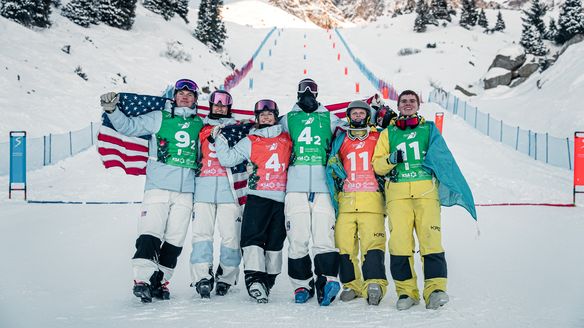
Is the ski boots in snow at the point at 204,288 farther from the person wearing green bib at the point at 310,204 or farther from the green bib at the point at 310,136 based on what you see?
the green bib at the point at 310,136

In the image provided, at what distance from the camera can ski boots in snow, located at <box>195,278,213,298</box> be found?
4.69 meters

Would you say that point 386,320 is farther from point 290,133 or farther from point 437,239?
point 290,133

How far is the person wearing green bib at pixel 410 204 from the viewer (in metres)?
4.45

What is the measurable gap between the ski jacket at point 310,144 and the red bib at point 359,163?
207 millimetres

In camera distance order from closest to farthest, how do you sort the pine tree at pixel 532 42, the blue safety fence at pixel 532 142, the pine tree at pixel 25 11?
1. the blue safety fence at pixel 532 142
2. the pine tree at pixel 25 11
3. the pine tree at pixel 532 42

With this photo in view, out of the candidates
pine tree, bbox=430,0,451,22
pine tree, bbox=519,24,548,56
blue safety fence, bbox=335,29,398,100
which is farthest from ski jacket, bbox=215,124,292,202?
pine tree, bbox=430,0,451,22

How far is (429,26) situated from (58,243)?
53.9 metres

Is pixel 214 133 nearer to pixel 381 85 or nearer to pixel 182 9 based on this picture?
pixel 381 85

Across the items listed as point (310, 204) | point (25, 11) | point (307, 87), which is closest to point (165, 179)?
point (310, 204)

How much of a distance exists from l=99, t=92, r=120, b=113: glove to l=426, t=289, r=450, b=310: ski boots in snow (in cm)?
363

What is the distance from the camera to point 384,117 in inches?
213

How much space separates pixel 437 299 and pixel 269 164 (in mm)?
2090

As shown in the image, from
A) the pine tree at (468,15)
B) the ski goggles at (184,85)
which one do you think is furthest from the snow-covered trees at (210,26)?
the ski goggles at (184,85)

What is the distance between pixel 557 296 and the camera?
4.54 meters
